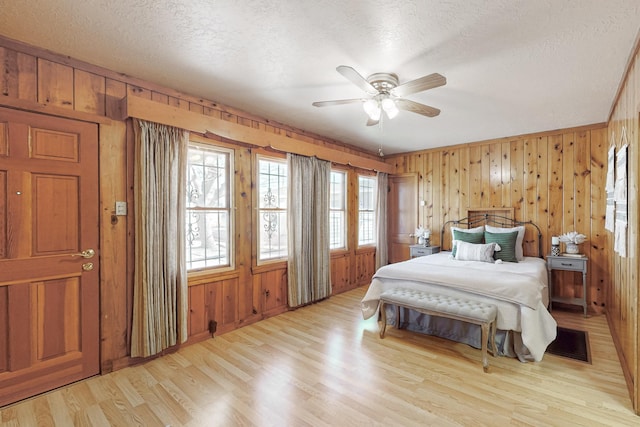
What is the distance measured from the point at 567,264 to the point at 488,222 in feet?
4.15

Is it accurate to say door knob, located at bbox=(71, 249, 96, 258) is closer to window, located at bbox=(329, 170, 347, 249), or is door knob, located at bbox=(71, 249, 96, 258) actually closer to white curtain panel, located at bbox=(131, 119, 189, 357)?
white curtain panel, located at bbox=(131, 119, 189, 357)

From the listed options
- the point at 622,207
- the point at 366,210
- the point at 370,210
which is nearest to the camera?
the point at 622,207

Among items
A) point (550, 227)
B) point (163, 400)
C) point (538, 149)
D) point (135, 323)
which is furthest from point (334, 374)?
point (538, 149)

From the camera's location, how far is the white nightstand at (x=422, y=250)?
16.8ft

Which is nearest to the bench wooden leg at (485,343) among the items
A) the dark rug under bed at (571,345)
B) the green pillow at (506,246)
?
the dark rug under bed at (571,345)

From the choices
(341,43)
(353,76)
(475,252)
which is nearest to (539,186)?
(475,252)

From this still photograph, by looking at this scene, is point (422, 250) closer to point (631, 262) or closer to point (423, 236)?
point (423, 236)

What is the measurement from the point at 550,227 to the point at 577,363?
2356mm

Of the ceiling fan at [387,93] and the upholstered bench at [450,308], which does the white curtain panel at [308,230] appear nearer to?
the upholstered bench at [450,308]

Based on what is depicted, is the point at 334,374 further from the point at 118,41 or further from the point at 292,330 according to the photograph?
the point at 118,41

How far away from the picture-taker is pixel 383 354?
2.82 meters

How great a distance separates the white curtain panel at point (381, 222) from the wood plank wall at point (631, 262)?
3258 mm

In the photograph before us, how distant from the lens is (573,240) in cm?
395

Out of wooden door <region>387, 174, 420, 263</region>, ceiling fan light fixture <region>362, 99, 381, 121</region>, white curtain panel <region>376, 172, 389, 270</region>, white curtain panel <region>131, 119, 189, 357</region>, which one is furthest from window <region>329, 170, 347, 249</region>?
white curtain panel <region>131, 119, 189, 357</region>
